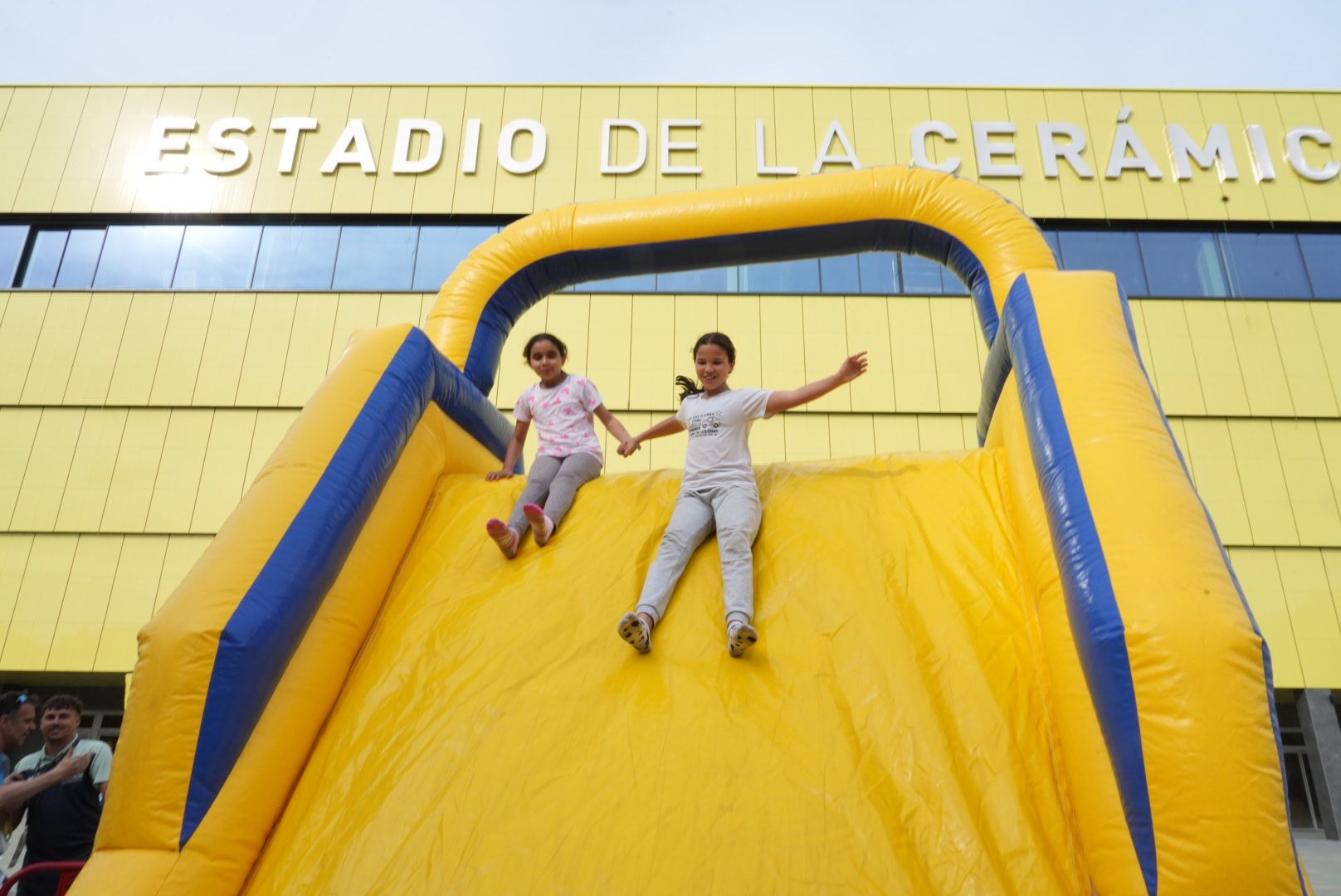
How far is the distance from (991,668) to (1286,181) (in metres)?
12.1

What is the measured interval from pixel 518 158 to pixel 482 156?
512 mm

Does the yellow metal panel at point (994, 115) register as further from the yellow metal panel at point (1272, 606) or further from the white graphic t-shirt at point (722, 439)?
the white graphic t-shirt at point (722, 439)

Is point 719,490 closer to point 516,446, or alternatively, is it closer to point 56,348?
point 516,446

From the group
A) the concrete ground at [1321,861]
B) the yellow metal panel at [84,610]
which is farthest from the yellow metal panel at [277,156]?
the concrete ground at [1321,861]

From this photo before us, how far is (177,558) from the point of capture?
31.0 feet

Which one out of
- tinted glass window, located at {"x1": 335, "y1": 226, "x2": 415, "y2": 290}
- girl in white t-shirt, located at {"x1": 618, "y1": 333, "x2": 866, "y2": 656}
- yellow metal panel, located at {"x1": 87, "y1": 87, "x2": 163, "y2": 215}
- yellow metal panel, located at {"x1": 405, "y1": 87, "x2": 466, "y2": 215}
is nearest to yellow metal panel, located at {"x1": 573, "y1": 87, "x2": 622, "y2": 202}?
yellow metal panel, located at {"x1": 405, "y1": 87, "x2": 466, "y2": 215}

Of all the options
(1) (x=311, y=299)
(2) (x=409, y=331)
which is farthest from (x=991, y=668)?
(1) (x=311, y=299)

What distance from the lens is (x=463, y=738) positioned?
7.81 ft

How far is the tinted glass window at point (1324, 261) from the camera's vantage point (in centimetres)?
1045

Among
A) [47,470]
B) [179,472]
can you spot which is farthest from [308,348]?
[47,470]

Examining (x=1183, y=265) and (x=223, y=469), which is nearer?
(x=223, y=469)

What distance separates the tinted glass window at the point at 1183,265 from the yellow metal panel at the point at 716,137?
5.76 m

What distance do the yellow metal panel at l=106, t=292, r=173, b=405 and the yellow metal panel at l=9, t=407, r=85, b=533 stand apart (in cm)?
63

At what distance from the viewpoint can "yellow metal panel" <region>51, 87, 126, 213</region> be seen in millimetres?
10977
